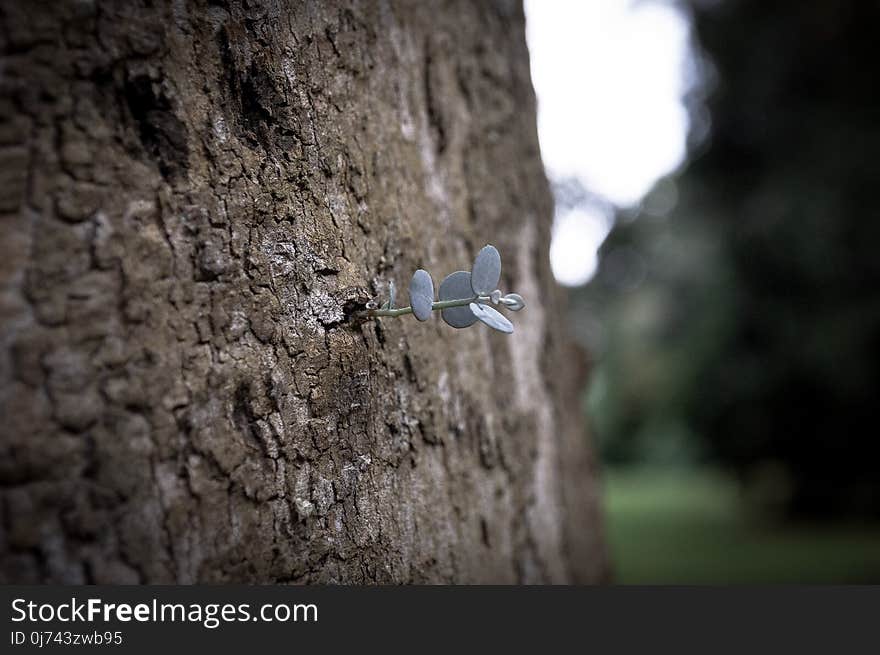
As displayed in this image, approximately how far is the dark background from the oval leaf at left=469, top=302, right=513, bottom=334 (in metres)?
4.68

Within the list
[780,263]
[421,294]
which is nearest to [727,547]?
[780,263]

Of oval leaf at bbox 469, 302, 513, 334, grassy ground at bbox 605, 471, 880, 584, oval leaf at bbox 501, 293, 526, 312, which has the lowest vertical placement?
grassy ground at bbox 605, 471, 880, 584

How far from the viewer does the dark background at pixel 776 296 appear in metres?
5.60

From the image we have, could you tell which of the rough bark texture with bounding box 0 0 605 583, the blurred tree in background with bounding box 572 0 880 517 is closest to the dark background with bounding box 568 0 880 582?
the blurred tree in background with bounding box 572 0 880 517

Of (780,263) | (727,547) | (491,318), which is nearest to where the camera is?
(491,318)

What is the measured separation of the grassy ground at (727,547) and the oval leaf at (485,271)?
3571mm

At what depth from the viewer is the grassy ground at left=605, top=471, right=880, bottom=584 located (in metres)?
5.27

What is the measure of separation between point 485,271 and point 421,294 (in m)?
0.09

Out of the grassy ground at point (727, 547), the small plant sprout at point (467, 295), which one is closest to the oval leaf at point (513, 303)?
the small plant sprout at point (467, 295)

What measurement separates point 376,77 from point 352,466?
2.05ft

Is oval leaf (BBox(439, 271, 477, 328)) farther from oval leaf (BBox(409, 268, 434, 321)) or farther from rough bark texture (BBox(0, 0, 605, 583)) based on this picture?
rough bark texture (BBox(0, 0, 605, 583))

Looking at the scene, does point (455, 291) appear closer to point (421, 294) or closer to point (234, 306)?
point (421, 294)

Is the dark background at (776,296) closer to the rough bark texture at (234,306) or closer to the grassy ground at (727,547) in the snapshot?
the grassy ground at (727,547)

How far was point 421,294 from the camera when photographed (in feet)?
2.69
